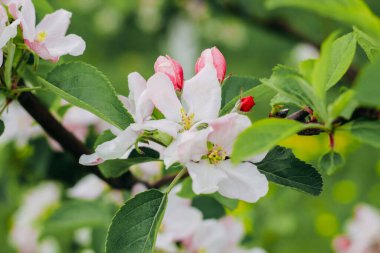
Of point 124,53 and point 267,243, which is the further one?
point 124,53

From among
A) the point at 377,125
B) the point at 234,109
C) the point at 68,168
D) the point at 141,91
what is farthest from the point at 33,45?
the point at 68,168

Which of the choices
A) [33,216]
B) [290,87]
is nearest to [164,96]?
[290,87]

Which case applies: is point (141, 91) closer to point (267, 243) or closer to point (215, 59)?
point (215, 59)

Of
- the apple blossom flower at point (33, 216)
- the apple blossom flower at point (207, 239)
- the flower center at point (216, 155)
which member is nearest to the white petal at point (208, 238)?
the apple blossom flower at point (207, 239)

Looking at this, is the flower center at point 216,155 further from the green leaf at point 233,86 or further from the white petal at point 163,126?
the green leaf at point 233,86

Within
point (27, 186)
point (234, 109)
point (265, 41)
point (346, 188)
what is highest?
point (234, 109)
